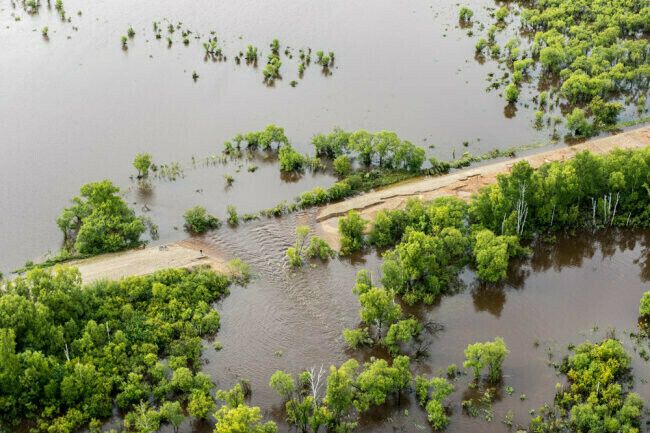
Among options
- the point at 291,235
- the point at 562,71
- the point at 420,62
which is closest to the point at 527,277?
the point at 291,235

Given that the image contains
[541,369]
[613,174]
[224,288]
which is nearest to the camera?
[541,369]

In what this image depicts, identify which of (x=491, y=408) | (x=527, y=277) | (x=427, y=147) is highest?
(x=427, y=147)

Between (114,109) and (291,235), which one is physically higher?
(114,109)

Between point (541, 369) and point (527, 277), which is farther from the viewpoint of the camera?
point (527, 277)

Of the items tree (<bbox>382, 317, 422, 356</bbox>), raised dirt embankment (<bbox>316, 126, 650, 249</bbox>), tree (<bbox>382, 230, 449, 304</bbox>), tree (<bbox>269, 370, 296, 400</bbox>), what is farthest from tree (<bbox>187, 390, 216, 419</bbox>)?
raised dirt embankment (<bbox>316, 126, 650, 249</bbox>)

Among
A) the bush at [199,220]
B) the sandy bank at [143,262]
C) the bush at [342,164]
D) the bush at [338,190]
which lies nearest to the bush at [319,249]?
the bush at [338,190]

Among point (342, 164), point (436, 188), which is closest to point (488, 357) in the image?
point (436, 188)

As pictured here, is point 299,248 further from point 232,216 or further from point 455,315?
point 455,315

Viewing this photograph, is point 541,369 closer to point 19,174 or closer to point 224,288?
point 224,288

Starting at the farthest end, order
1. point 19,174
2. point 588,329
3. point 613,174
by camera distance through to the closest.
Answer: point 19,174 < point 613,174 < point 588,329
